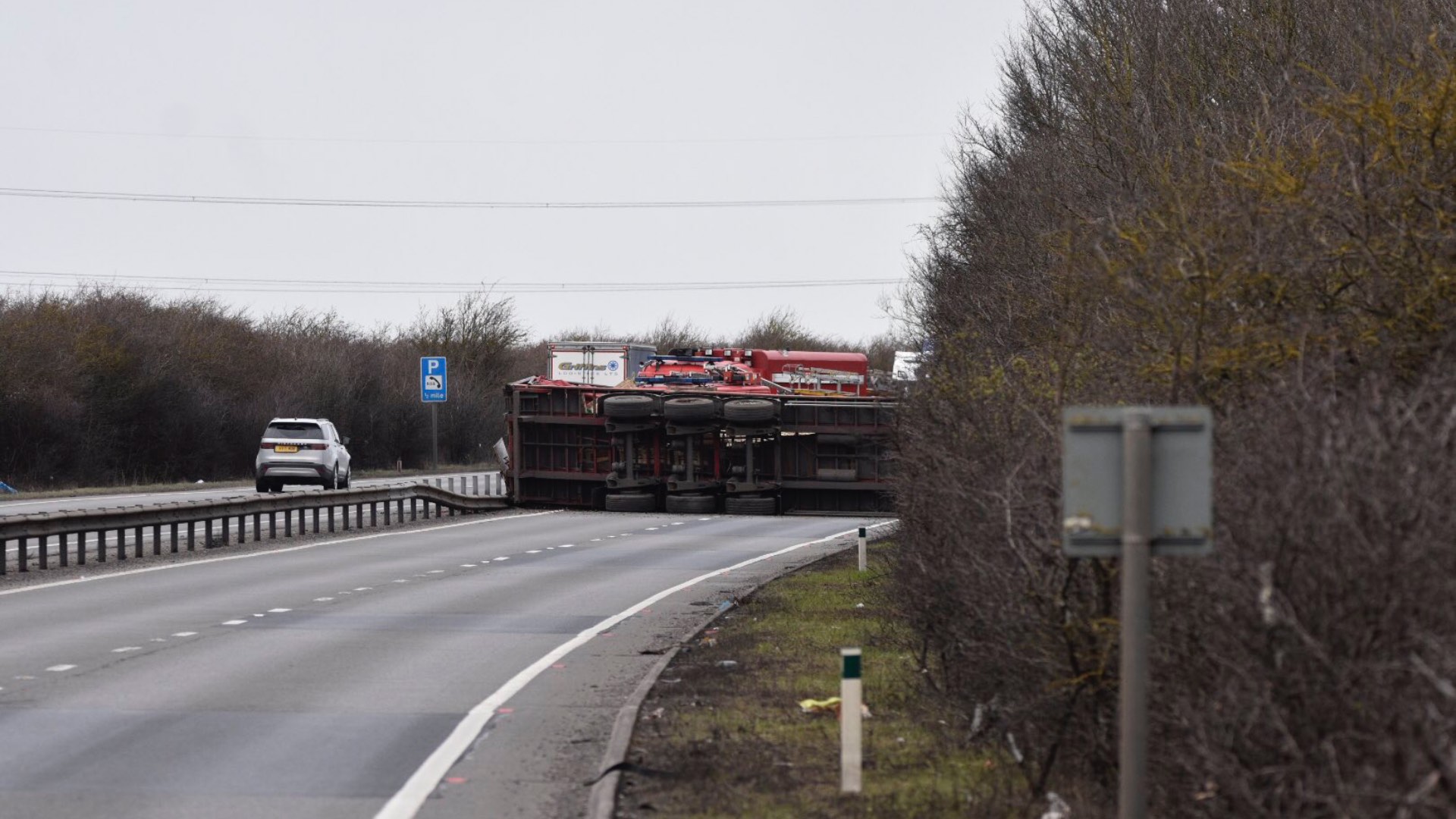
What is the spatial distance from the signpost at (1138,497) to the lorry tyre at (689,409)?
27404mm

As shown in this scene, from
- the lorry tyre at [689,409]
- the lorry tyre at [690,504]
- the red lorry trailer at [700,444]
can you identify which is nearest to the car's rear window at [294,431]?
the red lorry trailer at [700,444]

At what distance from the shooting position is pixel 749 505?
34.7 meters

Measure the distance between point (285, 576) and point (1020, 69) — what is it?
68.9 feet

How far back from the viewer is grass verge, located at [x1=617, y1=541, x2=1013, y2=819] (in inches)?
339

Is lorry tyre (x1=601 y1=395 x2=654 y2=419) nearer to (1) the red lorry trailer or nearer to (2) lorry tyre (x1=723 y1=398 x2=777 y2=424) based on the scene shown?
(1) the red lorry trailer

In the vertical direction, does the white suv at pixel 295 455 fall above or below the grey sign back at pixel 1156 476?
below

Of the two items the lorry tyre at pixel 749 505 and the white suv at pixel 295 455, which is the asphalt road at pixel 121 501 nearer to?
the white suv at pixel 295 455

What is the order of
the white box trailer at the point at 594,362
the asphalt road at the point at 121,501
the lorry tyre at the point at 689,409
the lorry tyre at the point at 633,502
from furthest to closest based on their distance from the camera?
the white box trailer at the point at 594,362 → the lorry tyre at the point at 633,502 → the lorry tyre at the point at 689,409 → the asphalt road at the point at 121,501

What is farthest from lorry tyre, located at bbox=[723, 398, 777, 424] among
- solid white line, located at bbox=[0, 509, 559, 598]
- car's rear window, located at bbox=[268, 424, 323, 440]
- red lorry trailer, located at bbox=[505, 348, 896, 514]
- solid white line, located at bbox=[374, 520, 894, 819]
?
solid white line, located at bbox=[374, 520, 894, 819]

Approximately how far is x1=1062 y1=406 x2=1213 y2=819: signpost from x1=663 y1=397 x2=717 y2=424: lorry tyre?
2740 centimetres

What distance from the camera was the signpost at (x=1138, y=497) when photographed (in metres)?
5.84

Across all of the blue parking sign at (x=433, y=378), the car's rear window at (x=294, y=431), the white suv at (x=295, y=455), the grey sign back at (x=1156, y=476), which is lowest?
the white suv at (x=295, y=455)

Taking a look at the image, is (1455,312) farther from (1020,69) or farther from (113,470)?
(113,470)

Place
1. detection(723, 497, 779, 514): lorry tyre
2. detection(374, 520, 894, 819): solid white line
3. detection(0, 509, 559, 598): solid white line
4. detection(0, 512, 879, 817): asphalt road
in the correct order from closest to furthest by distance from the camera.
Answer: detection(374, 520, 894, 819): solid white line, detection(0, 512, 879, 817): asphalt road, detection(0, 509, 559, 598): solid white line, detection(723, 497, 779, 514): lorry tyre
